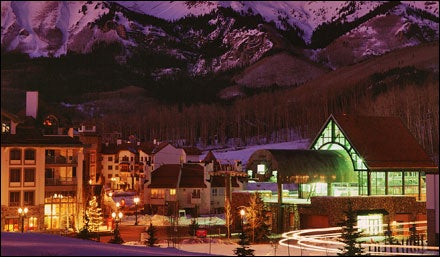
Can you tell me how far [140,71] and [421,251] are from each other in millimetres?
143837

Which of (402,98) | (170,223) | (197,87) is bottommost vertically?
(170,223)

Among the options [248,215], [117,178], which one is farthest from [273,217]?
[117,178]

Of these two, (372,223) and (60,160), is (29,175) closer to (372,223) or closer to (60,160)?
(60,160)

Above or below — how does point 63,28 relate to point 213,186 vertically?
above

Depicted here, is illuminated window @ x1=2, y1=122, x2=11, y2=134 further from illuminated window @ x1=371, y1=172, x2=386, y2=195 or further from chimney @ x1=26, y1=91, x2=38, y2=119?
illuminated window @ x1=371, y1=172, x2=386, y2=195

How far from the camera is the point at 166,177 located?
47250mm

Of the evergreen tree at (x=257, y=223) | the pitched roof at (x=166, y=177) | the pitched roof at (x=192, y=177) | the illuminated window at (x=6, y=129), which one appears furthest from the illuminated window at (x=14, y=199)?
the pitched roof at (x=192, y=177)

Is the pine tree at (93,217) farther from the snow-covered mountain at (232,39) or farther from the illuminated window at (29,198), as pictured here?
the snow-covered mountain at (232,39)

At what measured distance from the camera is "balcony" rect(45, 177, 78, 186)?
113ft

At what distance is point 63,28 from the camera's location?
126062 mm

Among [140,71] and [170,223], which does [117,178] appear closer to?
[170,223]

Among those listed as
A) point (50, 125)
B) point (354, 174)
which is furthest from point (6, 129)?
point (354, 174)

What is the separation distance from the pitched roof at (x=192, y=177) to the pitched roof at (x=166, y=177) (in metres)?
0.44

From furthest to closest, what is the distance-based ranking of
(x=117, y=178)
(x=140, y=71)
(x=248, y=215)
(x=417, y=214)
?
(x=140, y=71), (x=117, y=178), (x=417, y=214), (x=248, y=215)
